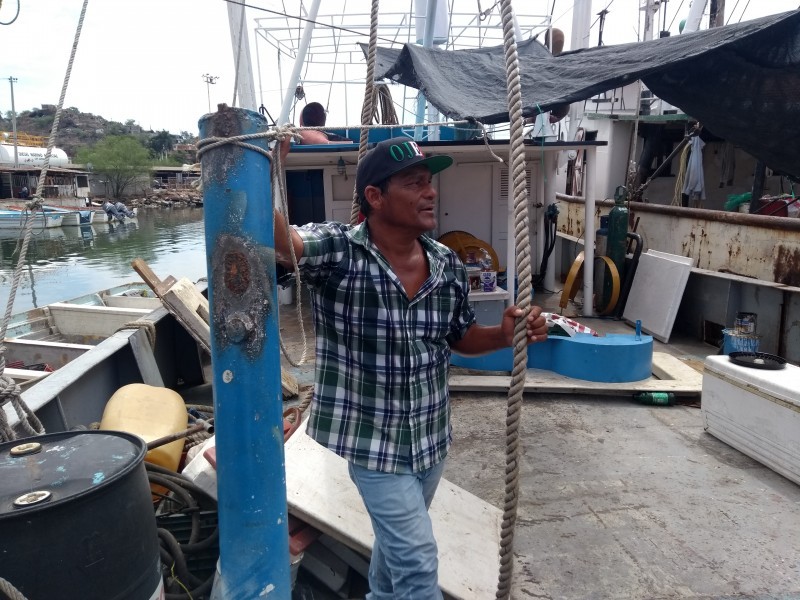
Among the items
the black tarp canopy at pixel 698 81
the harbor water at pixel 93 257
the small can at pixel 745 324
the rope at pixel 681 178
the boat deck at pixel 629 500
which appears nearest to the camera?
the boat deck at pixel 629 500

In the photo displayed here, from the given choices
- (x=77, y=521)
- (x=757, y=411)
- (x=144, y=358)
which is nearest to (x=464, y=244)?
(x=144, y=358)

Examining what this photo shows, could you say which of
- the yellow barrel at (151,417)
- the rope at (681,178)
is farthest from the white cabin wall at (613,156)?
the yellow barrel at (151,417)

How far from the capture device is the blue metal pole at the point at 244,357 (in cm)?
153

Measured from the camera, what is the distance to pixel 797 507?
11.0 feet

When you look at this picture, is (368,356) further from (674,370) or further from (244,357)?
(674,370)

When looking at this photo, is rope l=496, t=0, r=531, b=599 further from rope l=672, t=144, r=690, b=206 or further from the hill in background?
the hill in background

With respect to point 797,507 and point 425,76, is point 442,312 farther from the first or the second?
point 425,76

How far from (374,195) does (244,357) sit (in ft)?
2.32

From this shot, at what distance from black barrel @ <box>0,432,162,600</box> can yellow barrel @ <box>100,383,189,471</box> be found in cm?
173

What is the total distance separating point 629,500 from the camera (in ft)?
11.3

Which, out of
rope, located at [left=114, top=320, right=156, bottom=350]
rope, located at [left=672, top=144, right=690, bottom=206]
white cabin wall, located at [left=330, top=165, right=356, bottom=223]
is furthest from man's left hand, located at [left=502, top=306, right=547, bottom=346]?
rope, located at [left=672, top=144, right=690, bottom=206]

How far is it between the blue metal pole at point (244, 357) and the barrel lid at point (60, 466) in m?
0.32

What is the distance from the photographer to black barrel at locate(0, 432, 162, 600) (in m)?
1.43

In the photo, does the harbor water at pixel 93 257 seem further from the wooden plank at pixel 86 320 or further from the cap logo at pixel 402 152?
A: the cap logo at pixel 402 152
